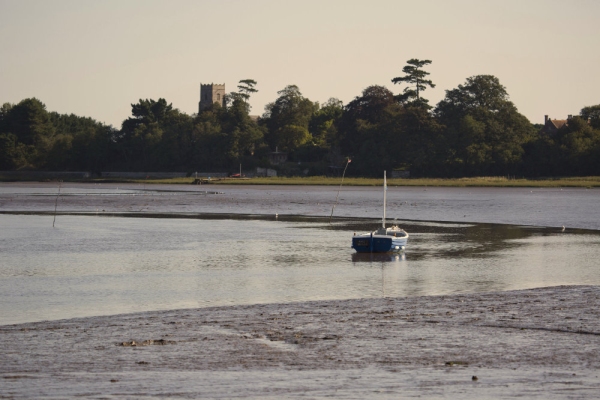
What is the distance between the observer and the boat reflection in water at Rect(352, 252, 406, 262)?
125 feet

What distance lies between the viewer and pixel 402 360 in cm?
1648

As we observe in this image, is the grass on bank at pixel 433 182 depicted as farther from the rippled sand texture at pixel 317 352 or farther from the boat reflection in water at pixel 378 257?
the rippled sand texture at pixel 317 352

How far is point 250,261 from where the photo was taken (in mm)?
37312

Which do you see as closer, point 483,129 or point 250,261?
point 250,261

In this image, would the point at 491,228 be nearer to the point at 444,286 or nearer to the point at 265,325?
the point at 444,286

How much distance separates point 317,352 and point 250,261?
20.2 meters

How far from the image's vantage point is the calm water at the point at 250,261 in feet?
87.7

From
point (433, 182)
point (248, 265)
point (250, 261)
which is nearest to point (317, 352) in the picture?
point (248, 265)

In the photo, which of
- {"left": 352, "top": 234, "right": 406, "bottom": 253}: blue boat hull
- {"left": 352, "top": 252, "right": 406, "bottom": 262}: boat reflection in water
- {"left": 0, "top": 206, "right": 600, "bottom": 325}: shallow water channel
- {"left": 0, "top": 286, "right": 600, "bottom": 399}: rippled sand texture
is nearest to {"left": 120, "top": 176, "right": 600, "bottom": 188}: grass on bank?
{"left": 0, "top": 206, "right": 600, "bottom": 325}: shallow water channel

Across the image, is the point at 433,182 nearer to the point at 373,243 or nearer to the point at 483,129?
the point at 483,129

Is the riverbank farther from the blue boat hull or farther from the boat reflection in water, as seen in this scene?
the boat reflection in water

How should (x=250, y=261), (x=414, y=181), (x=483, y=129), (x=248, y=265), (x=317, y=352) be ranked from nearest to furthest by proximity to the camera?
(x=317, y=352) < (x=248, y=265) < (x=250, y=261) < (x=483, y=129) < (x=414, y=181)

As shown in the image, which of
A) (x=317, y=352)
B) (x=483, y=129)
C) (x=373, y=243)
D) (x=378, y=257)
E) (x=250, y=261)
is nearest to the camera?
(x=317, y=352)

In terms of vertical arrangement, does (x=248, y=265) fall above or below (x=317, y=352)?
below
